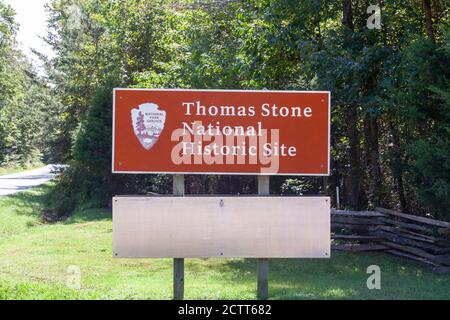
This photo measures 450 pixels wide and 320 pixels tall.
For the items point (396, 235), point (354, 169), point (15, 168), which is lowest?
point (396, 235)

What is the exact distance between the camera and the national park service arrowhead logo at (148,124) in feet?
23.8

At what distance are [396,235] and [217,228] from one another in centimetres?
736

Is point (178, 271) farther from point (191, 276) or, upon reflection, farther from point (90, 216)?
point (90, 216)

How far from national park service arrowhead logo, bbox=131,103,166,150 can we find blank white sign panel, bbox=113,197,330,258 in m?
0.68

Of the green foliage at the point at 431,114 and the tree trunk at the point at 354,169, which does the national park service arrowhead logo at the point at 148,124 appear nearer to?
the green foliage at the point at 431,114

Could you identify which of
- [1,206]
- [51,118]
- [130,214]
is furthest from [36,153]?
[130,214]

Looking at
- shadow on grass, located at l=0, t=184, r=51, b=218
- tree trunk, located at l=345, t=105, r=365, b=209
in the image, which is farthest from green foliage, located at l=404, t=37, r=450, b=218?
shadow on grass, located at l=0, t=184, r=51, b=218

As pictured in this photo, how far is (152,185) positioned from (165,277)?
15455 millimetres

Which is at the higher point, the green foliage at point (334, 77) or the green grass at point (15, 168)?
the green foliage at point (334, 77)

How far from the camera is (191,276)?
37.0ft

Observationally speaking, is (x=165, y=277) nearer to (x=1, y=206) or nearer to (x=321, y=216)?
(x=321, y=216)

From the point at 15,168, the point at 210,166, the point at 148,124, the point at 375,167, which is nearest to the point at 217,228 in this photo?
the point at 210,166

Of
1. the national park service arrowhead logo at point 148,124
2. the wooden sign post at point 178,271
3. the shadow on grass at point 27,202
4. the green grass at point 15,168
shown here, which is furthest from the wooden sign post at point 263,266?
the green grass at point 15,168

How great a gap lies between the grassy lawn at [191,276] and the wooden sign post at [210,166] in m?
0.75
